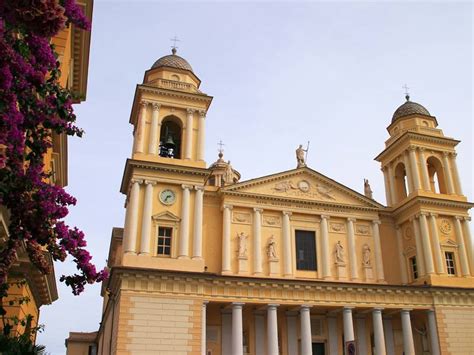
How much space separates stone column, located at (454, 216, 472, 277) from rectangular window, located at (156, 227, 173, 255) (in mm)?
16594

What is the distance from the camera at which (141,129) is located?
24594 mm

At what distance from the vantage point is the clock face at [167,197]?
23516 millimetres

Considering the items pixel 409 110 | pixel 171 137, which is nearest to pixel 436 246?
pixel 409 110

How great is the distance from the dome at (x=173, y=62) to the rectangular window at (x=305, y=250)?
11.3 m

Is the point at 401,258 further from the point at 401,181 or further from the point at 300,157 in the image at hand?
the point at 300,157

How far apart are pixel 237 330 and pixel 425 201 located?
44.1 ft

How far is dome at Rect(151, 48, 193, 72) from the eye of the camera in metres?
26.7

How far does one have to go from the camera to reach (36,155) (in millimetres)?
7777

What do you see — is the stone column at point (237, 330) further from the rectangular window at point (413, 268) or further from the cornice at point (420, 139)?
the cornice at point (420, 139)

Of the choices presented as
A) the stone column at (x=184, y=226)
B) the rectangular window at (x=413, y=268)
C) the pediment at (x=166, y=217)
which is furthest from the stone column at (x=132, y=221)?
the rectangular window at (x=413, y=268)

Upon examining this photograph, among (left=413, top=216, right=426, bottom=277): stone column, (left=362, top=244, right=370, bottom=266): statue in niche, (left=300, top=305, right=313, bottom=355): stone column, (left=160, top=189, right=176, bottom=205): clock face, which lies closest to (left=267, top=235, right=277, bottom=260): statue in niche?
(left=300, top=305, right=313, bottom=355): stone column

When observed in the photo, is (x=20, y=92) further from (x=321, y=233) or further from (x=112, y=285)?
(x=321, y=233)

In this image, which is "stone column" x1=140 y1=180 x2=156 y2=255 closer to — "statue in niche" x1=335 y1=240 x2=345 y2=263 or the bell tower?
"statue in niche" x1=335 y1=240 x2=345 y2=263

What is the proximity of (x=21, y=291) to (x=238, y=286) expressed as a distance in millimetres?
10130
